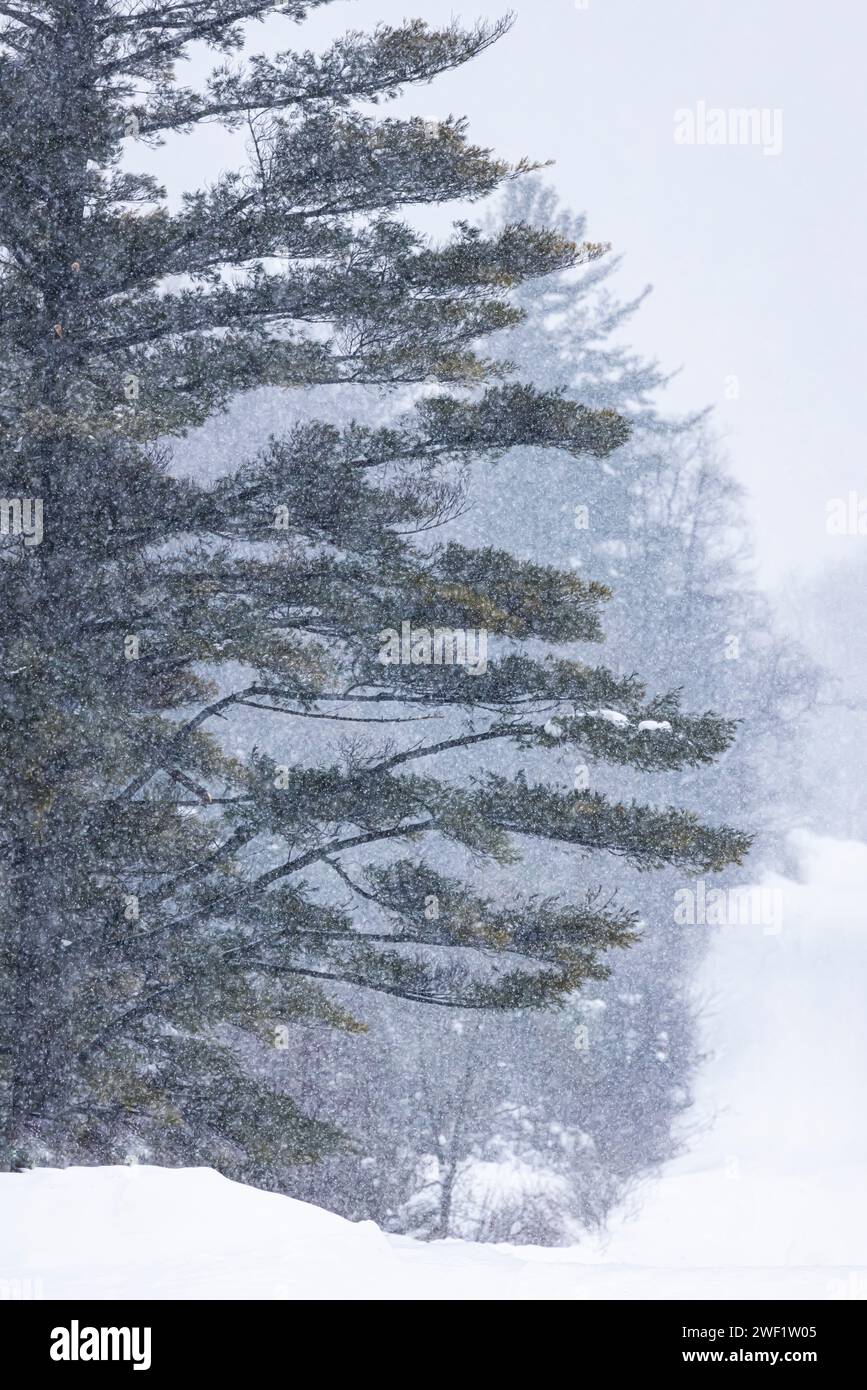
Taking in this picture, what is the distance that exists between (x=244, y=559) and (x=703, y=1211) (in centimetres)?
1695

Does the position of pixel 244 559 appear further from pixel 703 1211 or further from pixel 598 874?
pixel 598 874

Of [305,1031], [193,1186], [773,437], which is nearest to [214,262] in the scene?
[193,1186]

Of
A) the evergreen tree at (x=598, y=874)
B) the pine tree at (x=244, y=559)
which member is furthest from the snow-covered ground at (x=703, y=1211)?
the pine tree at (x=244, y=559)

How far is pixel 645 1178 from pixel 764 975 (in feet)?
37.7

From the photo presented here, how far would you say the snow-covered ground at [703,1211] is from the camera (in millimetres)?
4637

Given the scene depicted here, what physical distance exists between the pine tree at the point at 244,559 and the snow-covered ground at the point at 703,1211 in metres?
3.29

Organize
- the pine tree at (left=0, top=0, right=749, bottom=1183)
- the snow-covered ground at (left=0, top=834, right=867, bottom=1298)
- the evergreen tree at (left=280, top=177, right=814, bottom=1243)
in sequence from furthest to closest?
the evergreen tree at (left=280, top=177, right=814, bottom=1243)
the pine tree at (left=0, top=0, right=749, bottom=1183)
the snow-covered ground at (left=0, top=834, right=867, bottom=1298)

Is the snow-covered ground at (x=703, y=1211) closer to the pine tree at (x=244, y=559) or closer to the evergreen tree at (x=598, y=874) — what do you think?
the evergreen tree at (x=598, y=874)

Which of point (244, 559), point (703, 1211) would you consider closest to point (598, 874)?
point (703, 1211)

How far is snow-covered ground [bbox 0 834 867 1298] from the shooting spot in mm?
4637

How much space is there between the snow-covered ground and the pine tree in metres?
3.29

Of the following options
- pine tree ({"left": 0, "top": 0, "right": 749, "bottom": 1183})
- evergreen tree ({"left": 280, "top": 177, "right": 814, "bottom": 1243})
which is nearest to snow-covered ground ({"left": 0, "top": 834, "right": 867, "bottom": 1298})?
evergreen tree ({"left": 280, "top": 177, "right": 814, "bottom": 1243})

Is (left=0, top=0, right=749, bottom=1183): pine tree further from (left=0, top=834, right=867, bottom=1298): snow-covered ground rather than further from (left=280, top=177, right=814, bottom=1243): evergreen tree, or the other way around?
(left=280, top=177, right=814, bottom=1243): evergreen tree

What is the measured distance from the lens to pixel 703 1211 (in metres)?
22.3
